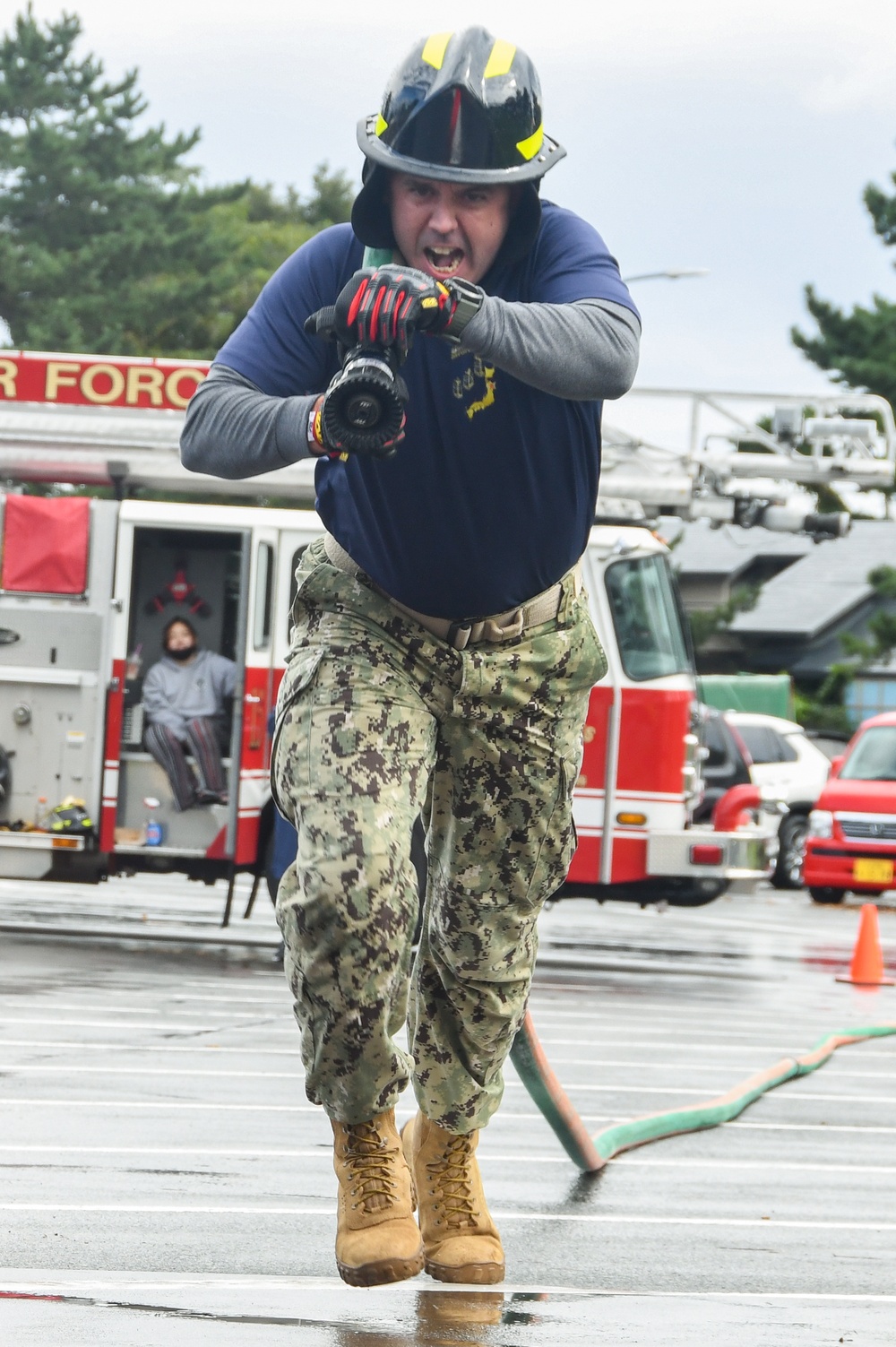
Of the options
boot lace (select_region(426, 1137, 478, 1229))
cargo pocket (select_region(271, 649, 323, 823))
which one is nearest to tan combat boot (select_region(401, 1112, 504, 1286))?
boot lace (select_region(426, 1137, 478, 1229))

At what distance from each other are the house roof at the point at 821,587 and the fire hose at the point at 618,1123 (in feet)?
136

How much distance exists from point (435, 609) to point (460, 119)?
→ 86cm

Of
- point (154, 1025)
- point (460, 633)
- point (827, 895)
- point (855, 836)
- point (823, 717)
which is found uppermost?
point (460, 633)

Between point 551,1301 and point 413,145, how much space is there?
2.12m

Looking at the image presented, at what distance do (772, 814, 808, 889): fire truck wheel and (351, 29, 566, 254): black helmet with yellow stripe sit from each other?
22203mm

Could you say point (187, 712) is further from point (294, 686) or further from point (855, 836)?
point (855, 836)

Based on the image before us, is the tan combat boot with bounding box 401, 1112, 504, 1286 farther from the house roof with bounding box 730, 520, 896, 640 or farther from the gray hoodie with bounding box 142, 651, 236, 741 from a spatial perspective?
the house roof with bounding box 730, 520, 896, 640

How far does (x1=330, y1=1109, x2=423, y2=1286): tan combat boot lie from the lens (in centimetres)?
346

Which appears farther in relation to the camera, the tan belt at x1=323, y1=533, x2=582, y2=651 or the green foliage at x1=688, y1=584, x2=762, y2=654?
the green foliage at x1=688, y1=584, x2=762, y2=654

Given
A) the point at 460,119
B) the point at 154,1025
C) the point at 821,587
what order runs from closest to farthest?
the point at 460,119
the point at 154,1025
the point at 821,587

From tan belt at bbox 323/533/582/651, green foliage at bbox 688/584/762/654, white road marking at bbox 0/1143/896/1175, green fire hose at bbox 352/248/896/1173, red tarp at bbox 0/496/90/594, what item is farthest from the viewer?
green foliage at bbox 688/584/762/654

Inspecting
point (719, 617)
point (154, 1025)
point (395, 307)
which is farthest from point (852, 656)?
point (395, 307)

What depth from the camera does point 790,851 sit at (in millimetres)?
25688

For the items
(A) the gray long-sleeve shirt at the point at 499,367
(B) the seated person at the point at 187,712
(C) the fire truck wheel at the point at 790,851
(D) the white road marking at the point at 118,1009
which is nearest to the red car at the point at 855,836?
(C) the fire truck wheel at the point at 790,851
